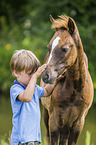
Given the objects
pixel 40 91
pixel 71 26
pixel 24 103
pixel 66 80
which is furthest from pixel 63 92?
pixel 71 26

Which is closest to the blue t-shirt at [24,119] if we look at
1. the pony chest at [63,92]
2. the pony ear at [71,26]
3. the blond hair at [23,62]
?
the blond hair at [23,62]

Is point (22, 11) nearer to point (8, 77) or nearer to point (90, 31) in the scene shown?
point (8, 77)

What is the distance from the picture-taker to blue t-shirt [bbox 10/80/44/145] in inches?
67.5

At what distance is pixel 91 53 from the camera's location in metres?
8.58

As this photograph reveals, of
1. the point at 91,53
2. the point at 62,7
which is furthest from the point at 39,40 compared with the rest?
the point at 91,53

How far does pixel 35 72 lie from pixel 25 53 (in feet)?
0.58

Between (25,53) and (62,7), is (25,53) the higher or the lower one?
the lower one

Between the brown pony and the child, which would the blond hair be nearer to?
the child

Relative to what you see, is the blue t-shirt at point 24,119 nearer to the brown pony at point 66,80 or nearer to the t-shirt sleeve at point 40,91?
the t-shirt sleeve at point 40,91

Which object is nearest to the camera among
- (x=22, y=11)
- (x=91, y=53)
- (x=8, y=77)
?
(x=91, y=53)

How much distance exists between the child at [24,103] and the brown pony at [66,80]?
14cm

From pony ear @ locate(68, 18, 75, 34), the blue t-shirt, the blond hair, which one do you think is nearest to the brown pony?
pony ear @ locate(68, 18, 75, 34)

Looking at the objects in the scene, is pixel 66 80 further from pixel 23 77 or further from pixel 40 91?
pixel 23 77

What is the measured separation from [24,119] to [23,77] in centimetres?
34
